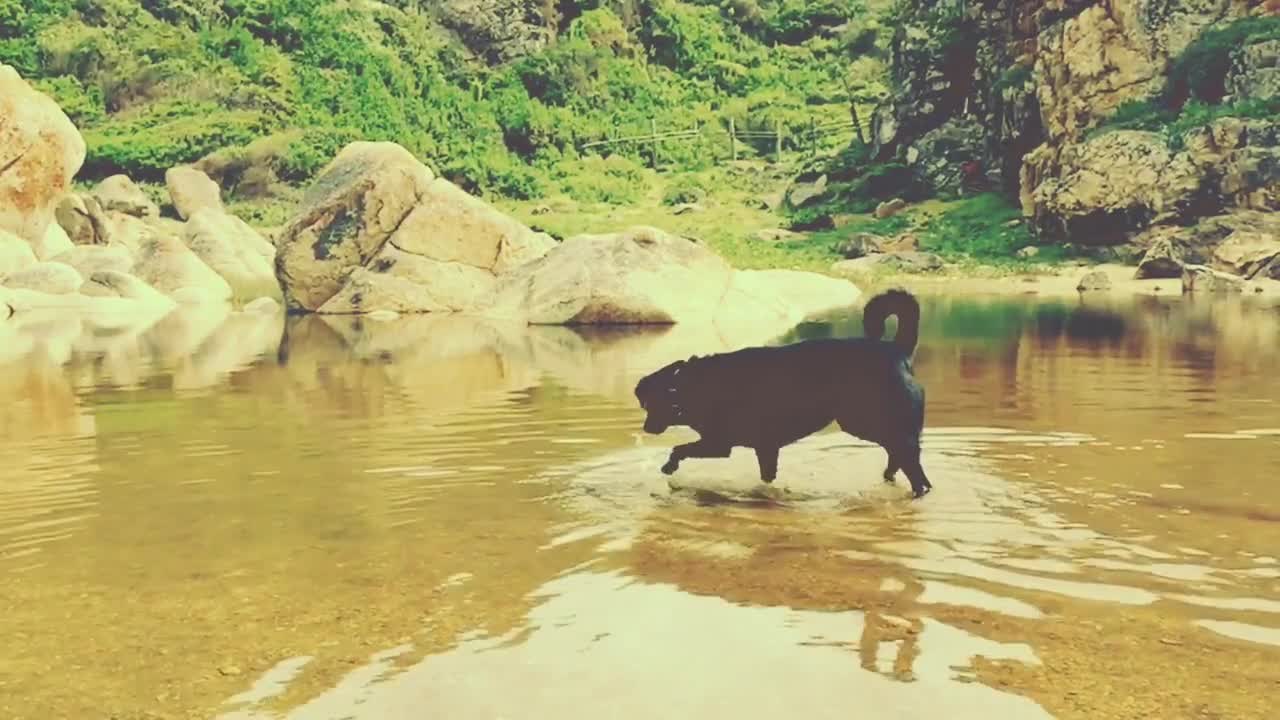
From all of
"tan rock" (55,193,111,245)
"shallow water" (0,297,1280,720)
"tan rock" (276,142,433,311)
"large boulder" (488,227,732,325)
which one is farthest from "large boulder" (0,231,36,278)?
"shallow water" (0,297,1280,720)

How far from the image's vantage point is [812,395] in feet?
23.9

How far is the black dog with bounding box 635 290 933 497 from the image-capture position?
7164mm

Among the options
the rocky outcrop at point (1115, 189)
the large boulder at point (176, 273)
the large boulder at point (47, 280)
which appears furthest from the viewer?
the rocky outcrop at point (1115, 189)

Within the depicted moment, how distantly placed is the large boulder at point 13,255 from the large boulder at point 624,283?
12333 millimetres

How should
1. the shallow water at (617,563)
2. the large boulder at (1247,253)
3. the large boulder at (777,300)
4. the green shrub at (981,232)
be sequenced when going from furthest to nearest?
the green shrub at (981,232) < the large boulder at (1247,253) < the large boulder at (777,300) < the shallow water at (617,563)

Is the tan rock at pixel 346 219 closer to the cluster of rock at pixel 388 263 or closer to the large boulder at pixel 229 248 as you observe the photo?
the cluster of rock at pixel 388 263

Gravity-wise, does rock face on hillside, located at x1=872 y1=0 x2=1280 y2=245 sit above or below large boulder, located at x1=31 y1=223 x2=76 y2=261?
above

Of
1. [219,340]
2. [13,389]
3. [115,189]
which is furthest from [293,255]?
[115,189]

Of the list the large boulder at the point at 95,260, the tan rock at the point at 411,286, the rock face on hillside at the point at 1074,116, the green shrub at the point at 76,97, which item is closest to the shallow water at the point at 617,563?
the tan rock at the point at 411,286

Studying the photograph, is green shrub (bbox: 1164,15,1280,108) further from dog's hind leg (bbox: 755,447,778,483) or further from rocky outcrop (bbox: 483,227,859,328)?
dog's hind leg (bbox: 755,447,778,483)

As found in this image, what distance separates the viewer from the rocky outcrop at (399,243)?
25.5m

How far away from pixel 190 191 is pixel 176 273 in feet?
76.4

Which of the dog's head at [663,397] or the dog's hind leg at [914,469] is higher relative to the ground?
the dog's head at [663,397]

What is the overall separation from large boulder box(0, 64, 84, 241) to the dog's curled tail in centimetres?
2894
